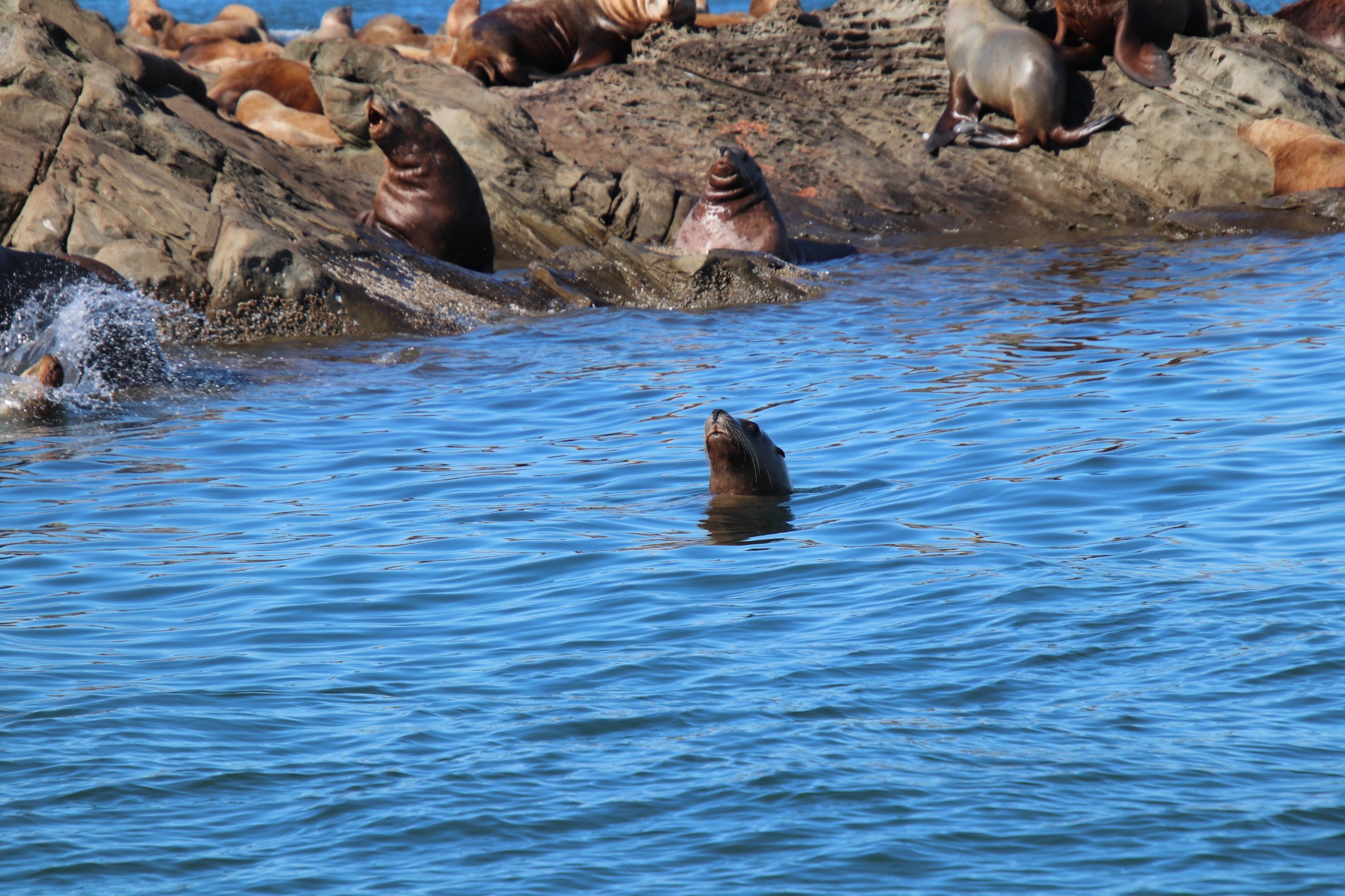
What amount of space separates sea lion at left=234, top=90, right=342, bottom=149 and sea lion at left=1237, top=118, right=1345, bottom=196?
1056cm

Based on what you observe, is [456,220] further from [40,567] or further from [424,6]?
[424,6]

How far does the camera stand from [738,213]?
15031 mm

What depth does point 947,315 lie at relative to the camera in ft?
40.2

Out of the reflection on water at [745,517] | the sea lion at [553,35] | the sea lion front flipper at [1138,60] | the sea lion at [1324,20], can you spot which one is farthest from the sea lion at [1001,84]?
the reflection on water at [745,517]

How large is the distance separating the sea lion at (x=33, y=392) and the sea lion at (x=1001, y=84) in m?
11.7

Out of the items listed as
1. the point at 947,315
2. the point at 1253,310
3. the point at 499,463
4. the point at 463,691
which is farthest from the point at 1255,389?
the point at 463,691

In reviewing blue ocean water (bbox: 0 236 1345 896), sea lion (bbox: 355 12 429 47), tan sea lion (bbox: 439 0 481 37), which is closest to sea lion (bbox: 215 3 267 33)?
sea lion (bbox: 355 12 429 47)

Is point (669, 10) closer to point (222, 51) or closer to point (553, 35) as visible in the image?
point (553, 35)

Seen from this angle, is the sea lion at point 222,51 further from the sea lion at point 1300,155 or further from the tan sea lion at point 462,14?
the sea lion at point 1300,155

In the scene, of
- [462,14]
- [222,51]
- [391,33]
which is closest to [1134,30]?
[462,14]

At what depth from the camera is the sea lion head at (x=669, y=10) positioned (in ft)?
62.9

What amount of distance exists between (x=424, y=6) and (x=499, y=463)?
62.8 meters

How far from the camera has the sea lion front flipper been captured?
1703 centimetres

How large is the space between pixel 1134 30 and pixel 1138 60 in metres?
0.36
